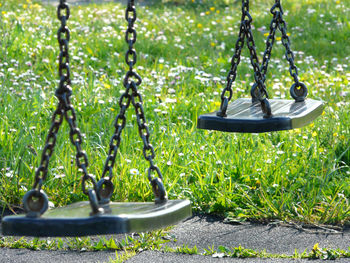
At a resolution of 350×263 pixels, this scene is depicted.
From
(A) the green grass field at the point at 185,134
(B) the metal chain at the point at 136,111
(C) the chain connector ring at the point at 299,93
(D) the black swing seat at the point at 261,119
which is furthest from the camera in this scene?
(A) the green grass field at the point at 185,134

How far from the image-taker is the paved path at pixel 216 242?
301 centimetres

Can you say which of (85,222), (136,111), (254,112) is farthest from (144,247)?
(85,222)

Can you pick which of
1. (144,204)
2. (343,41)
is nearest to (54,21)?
(343,41)

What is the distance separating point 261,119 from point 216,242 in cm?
83

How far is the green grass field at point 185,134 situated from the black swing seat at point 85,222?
4.76 ft

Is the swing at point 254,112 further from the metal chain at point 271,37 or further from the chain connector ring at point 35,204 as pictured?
the chain connector ring at point 35,204

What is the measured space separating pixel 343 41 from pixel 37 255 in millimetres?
5526

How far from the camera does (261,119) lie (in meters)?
2.70

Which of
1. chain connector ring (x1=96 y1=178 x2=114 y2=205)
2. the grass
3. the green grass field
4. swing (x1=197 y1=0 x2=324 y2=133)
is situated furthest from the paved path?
chain connector ring (x1=96 y1=178 x2=114 y2=205)

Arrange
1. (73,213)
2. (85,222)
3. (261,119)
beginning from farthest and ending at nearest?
(261,119)
(73,213)
(85,222)

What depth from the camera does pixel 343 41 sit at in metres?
7.47

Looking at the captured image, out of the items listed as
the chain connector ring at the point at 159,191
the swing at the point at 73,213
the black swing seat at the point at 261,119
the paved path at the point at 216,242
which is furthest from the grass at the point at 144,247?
the swing at the point at 73,213

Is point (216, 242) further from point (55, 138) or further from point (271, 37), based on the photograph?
point (55, 138)

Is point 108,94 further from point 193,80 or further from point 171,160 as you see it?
point 171,160
